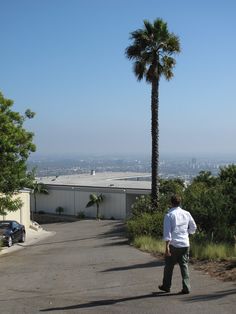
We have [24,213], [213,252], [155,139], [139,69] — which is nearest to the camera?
[213,252]

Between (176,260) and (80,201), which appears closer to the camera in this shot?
(176,260)

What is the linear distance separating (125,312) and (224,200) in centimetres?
1101

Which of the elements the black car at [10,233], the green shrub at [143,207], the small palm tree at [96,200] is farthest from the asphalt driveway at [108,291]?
the small palm tree at [96,200]

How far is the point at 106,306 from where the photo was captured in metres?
8.42

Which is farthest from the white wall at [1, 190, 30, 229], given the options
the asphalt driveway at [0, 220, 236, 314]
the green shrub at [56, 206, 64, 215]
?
the asphalt driveway at [0, 220, 236, 314]

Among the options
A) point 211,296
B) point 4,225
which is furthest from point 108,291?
point 4,225

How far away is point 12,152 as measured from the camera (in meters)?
19.8

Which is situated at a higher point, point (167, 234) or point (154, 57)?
point (154, 57)

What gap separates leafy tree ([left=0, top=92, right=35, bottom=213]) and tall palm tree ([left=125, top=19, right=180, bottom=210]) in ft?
40.0

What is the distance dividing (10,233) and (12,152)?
960 centimetres

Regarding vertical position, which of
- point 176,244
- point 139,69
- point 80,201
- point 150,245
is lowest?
point 80,201

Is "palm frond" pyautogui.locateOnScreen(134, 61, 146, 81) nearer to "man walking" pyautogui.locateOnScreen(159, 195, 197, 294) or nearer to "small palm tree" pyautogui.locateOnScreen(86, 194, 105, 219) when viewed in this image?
"man walking" pyautogui.locateOnScreen(159, 195, 197, 294)

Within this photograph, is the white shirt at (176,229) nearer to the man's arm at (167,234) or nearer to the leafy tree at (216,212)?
the man's arm at (167,234)

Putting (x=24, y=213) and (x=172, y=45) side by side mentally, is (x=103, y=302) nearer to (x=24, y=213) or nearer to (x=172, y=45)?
(x=172, y=45)
